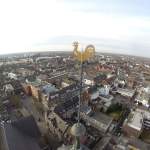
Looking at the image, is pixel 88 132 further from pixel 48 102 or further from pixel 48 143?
pixel 48 102

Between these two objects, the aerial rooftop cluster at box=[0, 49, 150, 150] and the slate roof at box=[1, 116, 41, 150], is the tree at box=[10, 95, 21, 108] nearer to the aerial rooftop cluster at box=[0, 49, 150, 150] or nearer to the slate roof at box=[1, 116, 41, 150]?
the aerial rooftop cluster at box=[0, 49, 150, 150]

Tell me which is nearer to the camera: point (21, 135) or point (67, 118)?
point (21, 135)

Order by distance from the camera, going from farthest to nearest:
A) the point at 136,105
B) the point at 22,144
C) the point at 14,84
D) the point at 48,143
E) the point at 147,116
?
the point at 14,84 < the point at 136,105 < the point at 147,116 < the point at 48,143 < the point at 22,144

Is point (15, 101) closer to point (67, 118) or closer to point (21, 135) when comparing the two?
point (67, 118)

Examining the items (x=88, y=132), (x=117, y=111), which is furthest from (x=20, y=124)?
(x=117, y=111)

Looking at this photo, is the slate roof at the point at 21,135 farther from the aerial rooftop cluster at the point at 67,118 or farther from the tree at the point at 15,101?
the tree at the point at 15,101

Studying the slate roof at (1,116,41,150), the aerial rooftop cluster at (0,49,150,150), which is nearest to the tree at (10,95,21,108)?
the aerial rooftop cluster at (0,49,150,150)

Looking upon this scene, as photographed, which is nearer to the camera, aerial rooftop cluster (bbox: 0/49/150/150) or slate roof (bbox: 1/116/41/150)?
slate roof (bbox: 1/116/41/150)

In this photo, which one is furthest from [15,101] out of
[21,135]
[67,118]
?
[21,135]

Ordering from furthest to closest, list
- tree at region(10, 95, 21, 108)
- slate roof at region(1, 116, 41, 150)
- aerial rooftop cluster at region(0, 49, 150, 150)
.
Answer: tree at region(10, 95, 21, 108) → aerial rooftop cluster at region(0, 49, 150, 150) → slate roof at region(1, 116, 41, 150)
